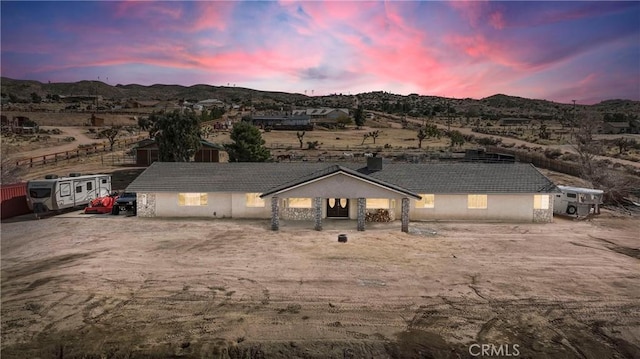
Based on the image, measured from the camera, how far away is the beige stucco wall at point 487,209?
29969 millimetres

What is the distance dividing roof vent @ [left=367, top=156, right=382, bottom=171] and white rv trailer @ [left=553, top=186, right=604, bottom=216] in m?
13.5

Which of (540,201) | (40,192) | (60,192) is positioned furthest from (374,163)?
(40,192)

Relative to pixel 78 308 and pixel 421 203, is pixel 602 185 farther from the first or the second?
pixel 78 308

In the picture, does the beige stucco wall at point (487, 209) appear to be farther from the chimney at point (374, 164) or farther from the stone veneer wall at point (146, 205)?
the stone veneer wall at point (146, 205)

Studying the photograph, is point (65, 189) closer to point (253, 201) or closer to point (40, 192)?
point (40, 192)

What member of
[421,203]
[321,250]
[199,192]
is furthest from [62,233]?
[421,203]

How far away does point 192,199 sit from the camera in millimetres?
30641

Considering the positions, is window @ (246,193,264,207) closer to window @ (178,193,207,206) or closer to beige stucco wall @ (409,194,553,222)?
window @ (178,193,207,206)

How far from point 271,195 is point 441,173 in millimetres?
12739

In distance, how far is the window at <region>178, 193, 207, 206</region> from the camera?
100 ft

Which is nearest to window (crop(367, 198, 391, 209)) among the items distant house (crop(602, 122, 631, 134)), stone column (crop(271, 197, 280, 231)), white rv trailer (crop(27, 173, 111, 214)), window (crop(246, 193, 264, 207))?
stone column (crop(271, 197, 280, 231))

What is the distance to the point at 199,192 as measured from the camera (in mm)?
30062

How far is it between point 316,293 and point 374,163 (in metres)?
17.1

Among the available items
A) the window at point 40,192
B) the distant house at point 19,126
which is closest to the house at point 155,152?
the window at point 40,192
